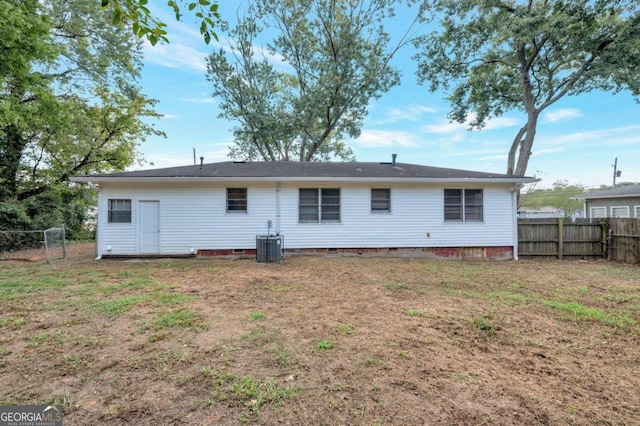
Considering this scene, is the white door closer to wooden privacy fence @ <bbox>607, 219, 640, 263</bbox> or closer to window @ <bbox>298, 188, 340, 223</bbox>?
window @ <bbox>298, 188, 340, 223</bbox>

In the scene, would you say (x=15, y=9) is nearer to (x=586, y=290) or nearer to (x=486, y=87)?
(x=586, y=290)

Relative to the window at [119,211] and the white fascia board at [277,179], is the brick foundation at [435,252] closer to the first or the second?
the white fascia board at [277,179]

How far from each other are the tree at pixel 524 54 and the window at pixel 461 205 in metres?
7.71

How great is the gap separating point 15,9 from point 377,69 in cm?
1548

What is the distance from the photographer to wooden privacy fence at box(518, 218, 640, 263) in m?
9.27

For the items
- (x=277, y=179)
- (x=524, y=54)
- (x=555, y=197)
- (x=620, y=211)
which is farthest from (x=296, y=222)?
(x=555, y=197)

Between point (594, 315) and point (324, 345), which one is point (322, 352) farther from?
point (594, 315)

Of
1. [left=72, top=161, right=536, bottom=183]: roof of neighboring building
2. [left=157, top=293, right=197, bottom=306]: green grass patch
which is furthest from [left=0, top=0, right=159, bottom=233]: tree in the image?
[left=157, top=293, right=197, bottom=306]: green grass patch

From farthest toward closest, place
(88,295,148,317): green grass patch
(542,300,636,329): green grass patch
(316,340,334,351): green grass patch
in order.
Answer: (88,295,148,317): green grass patch
(542,300,636,329): green grass patch
(316,340,334,351): green grass patch

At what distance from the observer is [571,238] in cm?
973

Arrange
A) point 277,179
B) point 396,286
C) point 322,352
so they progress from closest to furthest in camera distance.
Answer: point 322,352, point 396,286, point 277,179

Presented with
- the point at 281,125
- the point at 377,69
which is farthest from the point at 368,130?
the point at 281,125

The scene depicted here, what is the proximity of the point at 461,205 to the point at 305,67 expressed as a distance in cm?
1359

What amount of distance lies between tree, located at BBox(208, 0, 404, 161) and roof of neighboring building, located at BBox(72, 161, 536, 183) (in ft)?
23.1
